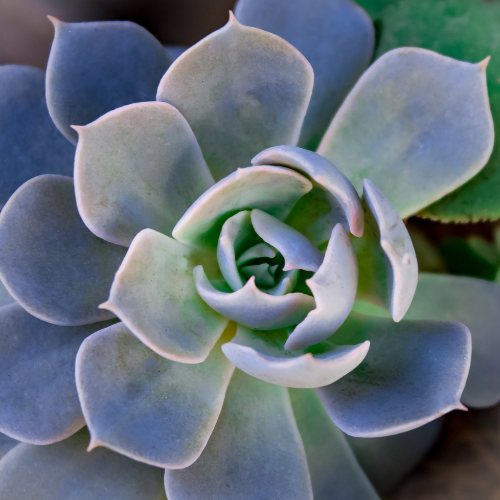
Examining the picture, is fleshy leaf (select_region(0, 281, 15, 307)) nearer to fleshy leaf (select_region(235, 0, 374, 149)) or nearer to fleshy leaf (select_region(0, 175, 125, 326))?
fleshy leaf (select_region(0, 175, 125, 326))

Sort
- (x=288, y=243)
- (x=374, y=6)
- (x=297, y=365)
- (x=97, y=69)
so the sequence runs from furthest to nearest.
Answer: (x=374, y=6)
(x=97, y=69)
(x=288, y=243)
(x=297, y=365)

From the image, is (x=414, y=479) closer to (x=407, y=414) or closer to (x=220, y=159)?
(x=407, y=414)

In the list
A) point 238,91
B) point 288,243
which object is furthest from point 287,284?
point 238,91

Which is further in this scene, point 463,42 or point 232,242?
point 463,42

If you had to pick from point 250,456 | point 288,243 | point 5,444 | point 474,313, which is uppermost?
point 288,243

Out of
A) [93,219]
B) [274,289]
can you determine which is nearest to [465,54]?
[274,289]

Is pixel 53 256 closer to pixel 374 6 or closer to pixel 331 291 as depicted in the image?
pixel 331 291
